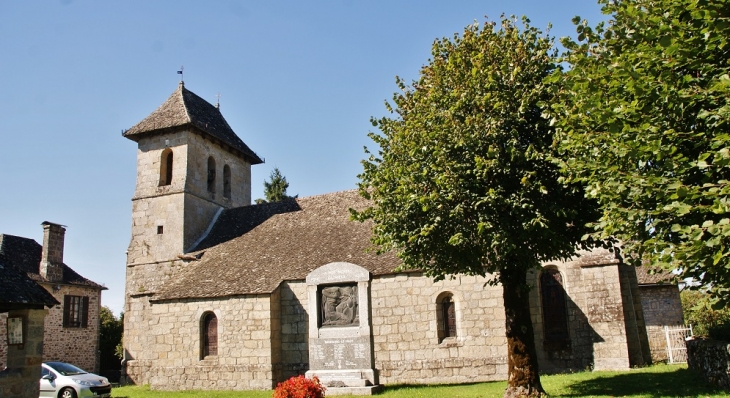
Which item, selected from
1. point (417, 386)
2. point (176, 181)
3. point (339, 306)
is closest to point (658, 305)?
point (417, 386)

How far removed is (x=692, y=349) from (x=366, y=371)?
835 centimetres

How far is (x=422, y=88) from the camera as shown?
527 inches

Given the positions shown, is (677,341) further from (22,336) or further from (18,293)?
(18,293)

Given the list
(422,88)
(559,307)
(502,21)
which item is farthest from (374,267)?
(502,21)

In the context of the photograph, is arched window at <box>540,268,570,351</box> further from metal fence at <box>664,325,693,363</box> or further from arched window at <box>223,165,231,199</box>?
arched window at <box>223,165,231,199</box>

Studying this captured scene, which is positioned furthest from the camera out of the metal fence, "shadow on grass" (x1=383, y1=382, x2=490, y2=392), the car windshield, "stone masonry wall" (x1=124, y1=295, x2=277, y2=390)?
the metal fence

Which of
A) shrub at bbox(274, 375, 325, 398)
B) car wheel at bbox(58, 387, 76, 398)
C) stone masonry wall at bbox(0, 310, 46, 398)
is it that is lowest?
car wheel at bbox(58, 387, 76, 398)

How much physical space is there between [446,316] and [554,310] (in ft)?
11.4

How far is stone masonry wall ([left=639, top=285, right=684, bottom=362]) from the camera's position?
82.5ft

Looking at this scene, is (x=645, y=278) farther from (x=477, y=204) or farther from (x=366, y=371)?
(x=477, y=204)

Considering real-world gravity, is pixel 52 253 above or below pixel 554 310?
above

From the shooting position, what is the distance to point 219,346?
64.4 feet

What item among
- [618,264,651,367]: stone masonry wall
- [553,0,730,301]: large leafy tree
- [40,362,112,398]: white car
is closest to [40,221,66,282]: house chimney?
[40,362,112,398]: white car

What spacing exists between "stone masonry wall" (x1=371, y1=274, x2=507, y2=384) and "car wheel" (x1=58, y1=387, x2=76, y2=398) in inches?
361
